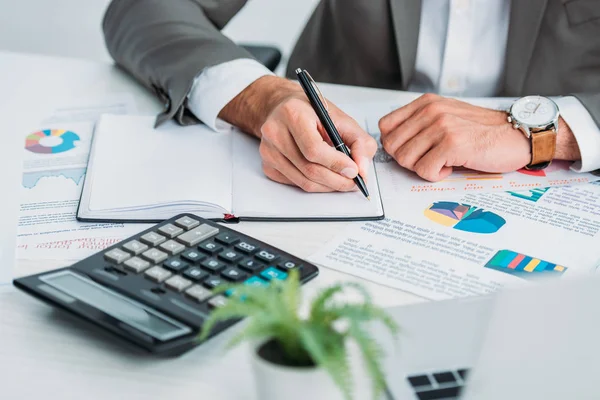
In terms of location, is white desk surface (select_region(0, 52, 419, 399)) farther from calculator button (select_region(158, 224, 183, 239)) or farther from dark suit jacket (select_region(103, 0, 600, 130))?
dark suit jacket (select_region(103, 0, 600, 130))

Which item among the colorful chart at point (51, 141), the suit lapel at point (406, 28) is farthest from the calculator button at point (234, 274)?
the suit lapel at point (406, 28)

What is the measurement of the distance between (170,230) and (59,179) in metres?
0.26

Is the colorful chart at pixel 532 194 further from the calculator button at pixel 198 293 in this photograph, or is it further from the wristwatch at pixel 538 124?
the calculator button at pixel 198 293

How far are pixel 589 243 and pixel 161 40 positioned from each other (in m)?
0.75

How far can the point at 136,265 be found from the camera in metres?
0.73

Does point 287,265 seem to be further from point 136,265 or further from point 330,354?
point 330,354

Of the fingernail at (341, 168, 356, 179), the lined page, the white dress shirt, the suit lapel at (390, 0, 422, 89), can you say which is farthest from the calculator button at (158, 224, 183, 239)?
the suit lapel at (390, 0, 422, 89)

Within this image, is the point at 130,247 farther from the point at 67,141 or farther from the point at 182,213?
the point at 67,141

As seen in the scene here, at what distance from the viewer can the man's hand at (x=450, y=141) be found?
0.98 metres

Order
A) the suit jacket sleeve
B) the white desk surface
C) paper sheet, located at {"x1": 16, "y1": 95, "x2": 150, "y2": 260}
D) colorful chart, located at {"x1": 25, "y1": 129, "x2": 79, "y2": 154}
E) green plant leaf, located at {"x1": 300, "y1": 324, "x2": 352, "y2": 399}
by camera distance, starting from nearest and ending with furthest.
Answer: green plant leaf, located at {"x1": 300, "y1": 324, "x2": 352, "y2": 399} < the white desk surface < paper sheet, located at {"x1": 16, "y1": 95, "x2": 150, "y2": 260} < colorful chart, located at {"x1": 25, "y1": 129, "x2": 79, "y2": 154} < the suit jacket sleeve

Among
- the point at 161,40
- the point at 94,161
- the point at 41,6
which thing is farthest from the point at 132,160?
the point at 41,6

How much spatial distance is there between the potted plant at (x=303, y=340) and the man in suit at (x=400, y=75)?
43 centimetres

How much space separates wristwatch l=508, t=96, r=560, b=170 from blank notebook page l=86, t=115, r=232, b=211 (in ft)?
1.31

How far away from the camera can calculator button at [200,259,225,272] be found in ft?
2.38
